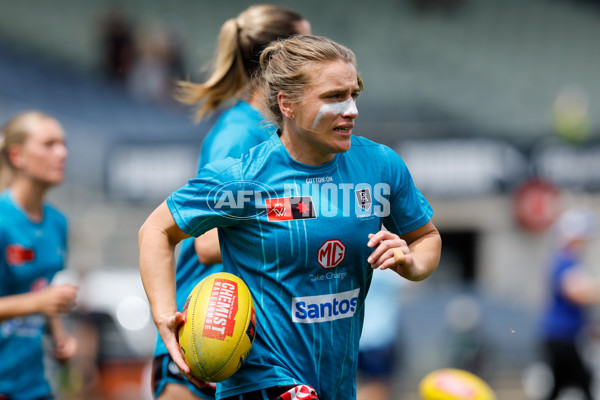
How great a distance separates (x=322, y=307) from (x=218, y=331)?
1.31 feet

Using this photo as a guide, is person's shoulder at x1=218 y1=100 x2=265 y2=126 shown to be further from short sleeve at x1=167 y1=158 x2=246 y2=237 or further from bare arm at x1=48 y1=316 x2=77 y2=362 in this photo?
bare arm at x1=48 y1=316 x2=77 y2=362

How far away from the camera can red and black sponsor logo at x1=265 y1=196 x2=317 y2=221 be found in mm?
2867

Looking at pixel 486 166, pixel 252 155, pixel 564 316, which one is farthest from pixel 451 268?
pixel 252 155

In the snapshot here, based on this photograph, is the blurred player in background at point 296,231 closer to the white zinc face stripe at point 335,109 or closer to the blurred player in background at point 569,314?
the white zinc face stripe at point 335,109

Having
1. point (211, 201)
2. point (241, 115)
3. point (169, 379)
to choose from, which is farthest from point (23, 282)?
point (211, 201)

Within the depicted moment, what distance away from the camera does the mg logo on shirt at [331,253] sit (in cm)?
286

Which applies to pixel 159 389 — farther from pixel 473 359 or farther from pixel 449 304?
pixel 449 304

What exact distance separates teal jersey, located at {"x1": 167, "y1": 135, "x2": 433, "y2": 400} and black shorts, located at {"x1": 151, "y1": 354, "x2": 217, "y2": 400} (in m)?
0.45

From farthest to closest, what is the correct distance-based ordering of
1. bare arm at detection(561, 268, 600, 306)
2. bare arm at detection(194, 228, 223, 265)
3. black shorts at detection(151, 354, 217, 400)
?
1. bare arm at detection(561, 268, 600, 306)
2. black shorts at detection(151, 354, 217, 400)
3. bare arm at detection(194, 228, 223, 265)

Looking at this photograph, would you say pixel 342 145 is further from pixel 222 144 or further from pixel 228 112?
pixel 228 112

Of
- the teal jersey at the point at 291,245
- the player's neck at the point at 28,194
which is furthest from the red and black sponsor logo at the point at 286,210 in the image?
the player's neck at the point at 28,194

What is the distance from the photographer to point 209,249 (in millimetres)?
3318

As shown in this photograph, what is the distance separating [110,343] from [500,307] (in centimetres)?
729

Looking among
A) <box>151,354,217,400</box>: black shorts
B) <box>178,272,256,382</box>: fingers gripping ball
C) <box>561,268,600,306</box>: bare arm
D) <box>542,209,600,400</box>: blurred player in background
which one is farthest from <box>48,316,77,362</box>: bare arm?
<box>561,268,600,306</box>: bare arm
